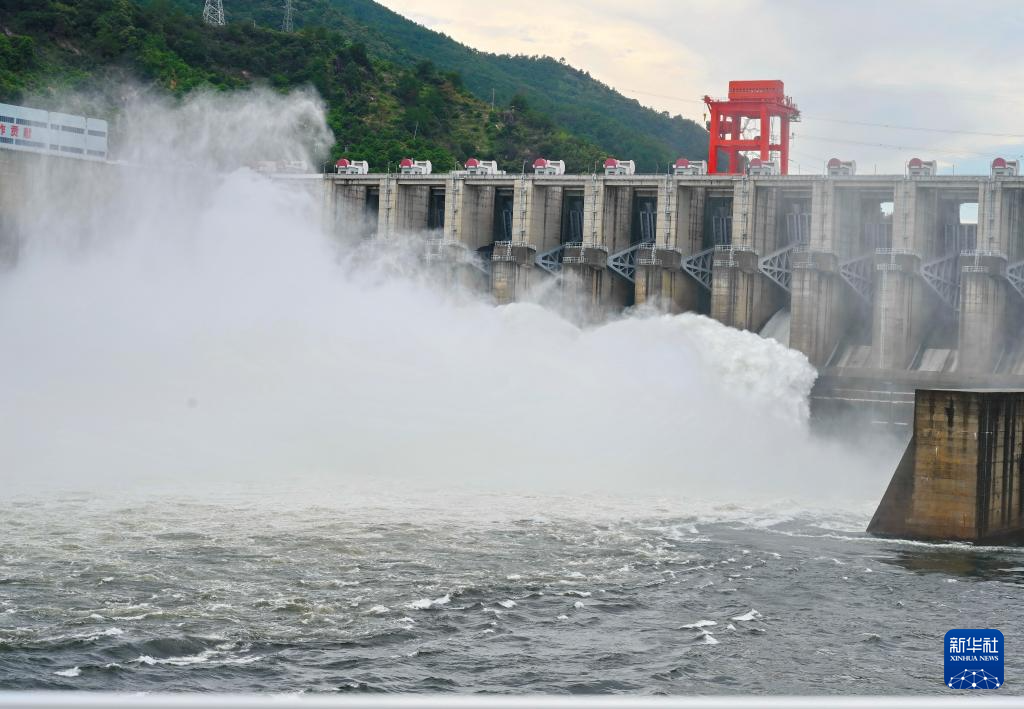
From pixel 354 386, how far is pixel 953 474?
72.0 ft

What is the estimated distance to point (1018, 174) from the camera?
4819cm

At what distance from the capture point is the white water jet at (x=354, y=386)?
3916 cm

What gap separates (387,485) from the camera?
119 feet

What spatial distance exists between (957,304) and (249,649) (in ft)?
125

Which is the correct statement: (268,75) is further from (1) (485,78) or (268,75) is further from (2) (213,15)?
(1) (485,78)

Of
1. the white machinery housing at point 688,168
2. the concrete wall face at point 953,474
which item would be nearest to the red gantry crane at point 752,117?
the white machinery housing at point 688,168

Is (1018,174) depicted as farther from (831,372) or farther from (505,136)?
(505,136)

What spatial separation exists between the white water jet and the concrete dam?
2199mm

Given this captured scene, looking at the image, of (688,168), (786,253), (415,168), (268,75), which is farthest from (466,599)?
(268,75)

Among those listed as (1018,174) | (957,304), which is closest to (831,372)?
(957,304)

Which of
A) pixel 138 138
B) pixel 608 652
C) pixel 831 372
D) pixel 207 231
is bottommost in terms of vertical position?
pixel 608 652

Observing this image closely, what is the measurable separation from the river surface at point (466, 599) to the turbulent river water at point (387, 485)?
9 cm

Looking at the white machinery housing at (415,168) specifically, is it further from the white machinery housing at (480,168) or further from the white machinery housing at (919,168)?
the white machinery housing at (919,168)

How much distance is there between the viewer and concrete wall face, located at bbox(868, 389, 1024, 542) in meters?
30.3
